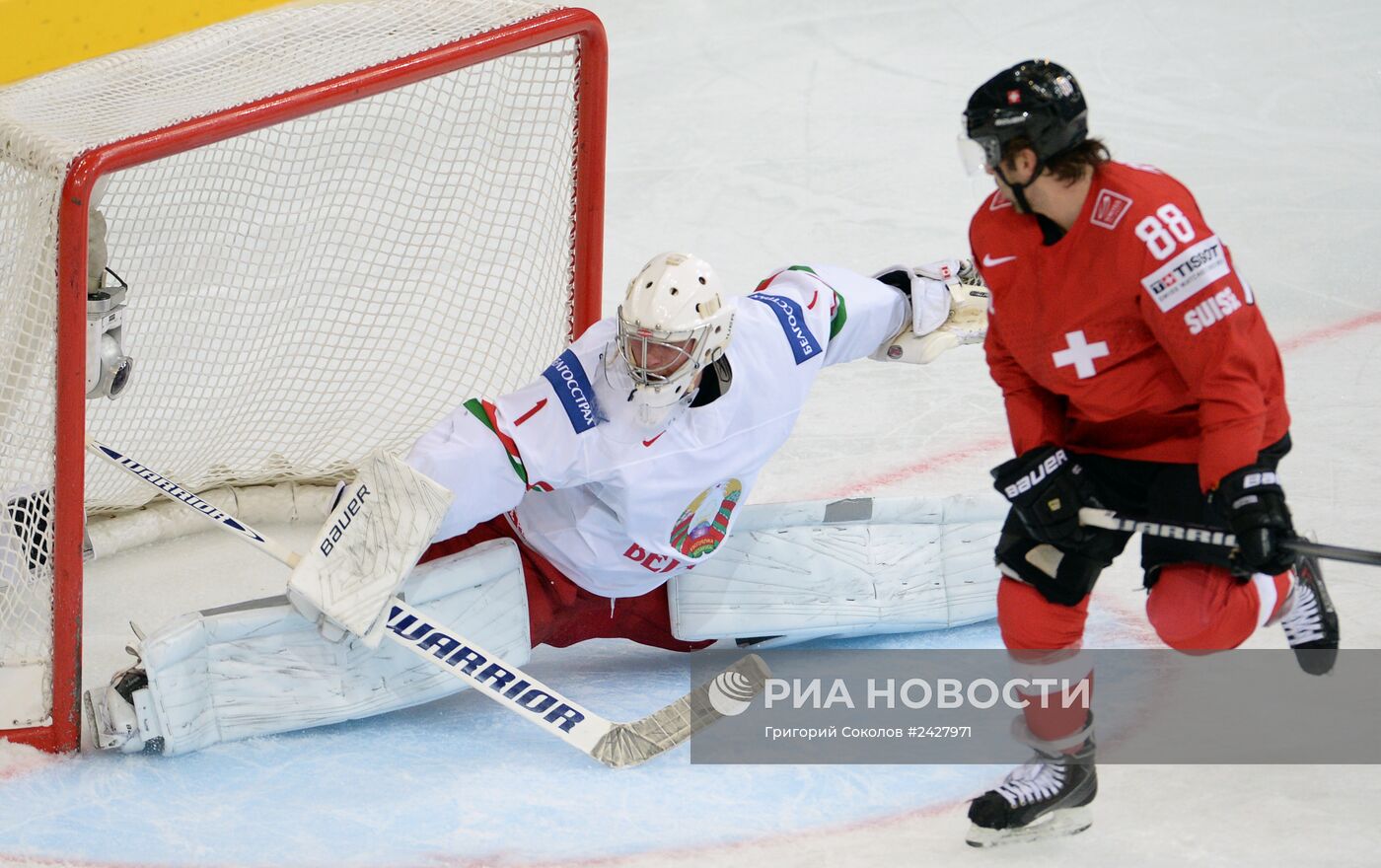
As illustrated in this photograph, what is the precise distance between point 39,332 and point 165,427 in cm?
112

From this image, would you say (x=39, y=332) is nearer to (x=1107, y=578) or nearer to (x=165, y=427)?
(x=165, y=427)

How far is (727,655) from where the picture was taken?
11.4ft

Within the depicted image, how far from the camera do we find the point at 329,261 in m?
4.10

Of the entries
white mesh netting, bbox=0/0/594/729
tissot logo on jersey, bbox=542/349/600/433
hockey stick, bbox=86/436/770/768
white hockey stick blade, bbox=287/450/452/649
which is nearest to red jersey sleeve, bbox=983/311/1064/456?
tissot logo on jersey, bbox=542/349/600/433

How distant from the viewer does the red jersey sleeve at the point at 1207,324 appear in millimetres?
2340

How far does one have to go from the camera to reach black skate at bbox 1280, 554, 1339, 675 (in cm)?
274

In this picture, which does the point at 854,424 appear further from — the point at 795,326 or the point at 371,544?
the point at 371,544

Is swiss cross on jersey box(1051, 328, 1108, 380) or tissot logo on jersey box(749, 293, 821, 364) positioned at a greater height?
swiss cross on jersey box(1051, 328, 1108, 380)

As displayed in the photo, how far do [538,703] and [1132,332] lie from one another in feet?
4.10

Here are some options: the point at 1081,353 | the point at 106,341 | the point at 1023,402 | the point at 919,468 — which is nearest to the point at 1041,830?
the point at 1023,402

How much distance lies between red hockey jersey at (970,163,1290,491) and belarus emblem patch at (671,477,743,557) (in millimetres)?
652

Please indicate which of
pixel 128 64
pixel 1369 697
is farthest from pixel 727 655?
pixel 128 64

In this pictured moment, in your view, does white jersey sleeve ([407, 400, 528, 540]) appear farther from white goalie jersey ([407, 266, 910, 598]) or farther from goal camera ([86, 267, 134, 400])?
goal camera ([86, 267, 134, 400])

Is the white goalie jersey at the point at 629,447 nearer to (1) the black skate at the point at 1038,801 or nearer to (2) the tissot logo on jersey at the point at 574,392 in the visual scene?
(2) the tissot logo on jersey at the point at 574,392
